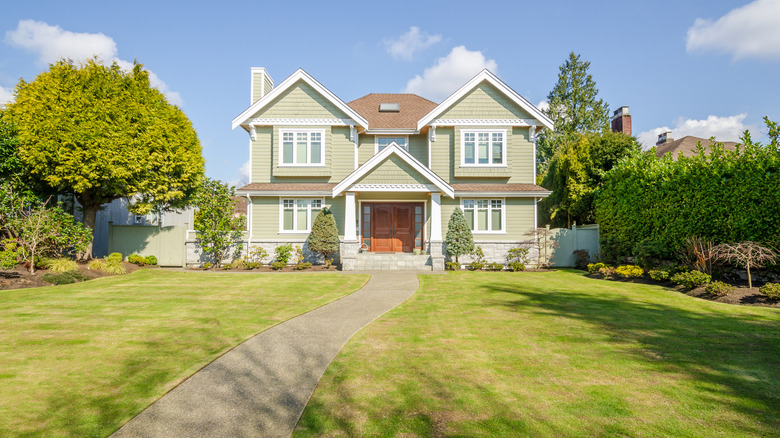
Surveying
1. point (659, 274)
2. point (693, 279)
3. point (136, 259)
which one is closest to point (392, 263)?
point (659, 274)

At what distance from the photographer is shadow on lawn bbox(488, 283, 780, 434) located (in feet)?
14.8

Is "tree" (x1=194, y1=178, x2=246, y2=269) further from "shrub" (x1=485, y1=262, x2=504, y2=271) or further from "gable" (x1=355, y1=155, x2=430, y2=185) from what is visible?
"shrub" (x1=485, y1=262, x2=504, y2=271)

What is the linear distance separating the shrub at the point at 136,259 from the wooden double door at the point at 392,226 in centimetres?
1065

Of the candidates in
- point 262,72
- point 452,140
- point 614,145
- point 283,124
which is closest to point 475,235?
point 452,140

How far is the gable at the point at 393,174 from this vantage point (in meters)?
17.2

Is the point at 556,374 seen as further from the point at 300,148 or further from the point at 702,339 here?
the point at 300,148

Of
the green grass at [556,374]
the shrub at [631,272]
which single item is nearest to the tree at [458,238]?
the shrub at [631,272]

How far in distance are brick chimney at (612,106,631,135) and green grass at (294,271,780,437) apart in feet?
59.6

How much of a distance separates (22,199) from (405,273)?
13.8 meters

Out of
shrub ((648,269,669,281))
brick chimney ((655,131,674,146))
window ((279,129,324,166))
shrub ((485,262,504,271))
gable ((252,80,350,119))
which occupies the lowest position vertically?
shrub ((485,262,504,271))

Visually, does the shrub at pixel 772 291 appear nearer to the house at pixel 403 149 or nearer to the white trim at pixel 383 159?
A: the house at pixel 403 149

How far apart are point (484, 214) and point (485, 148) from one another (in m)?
3.29

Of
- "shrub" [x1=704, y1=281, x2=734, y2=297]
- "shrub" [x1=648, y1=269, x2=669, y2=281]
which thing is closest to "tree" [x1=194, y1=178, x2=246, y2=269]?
"shrub" [x1=648, y1=269, x2=669, y2=281]

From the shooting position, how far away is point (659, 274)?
12.7 m
